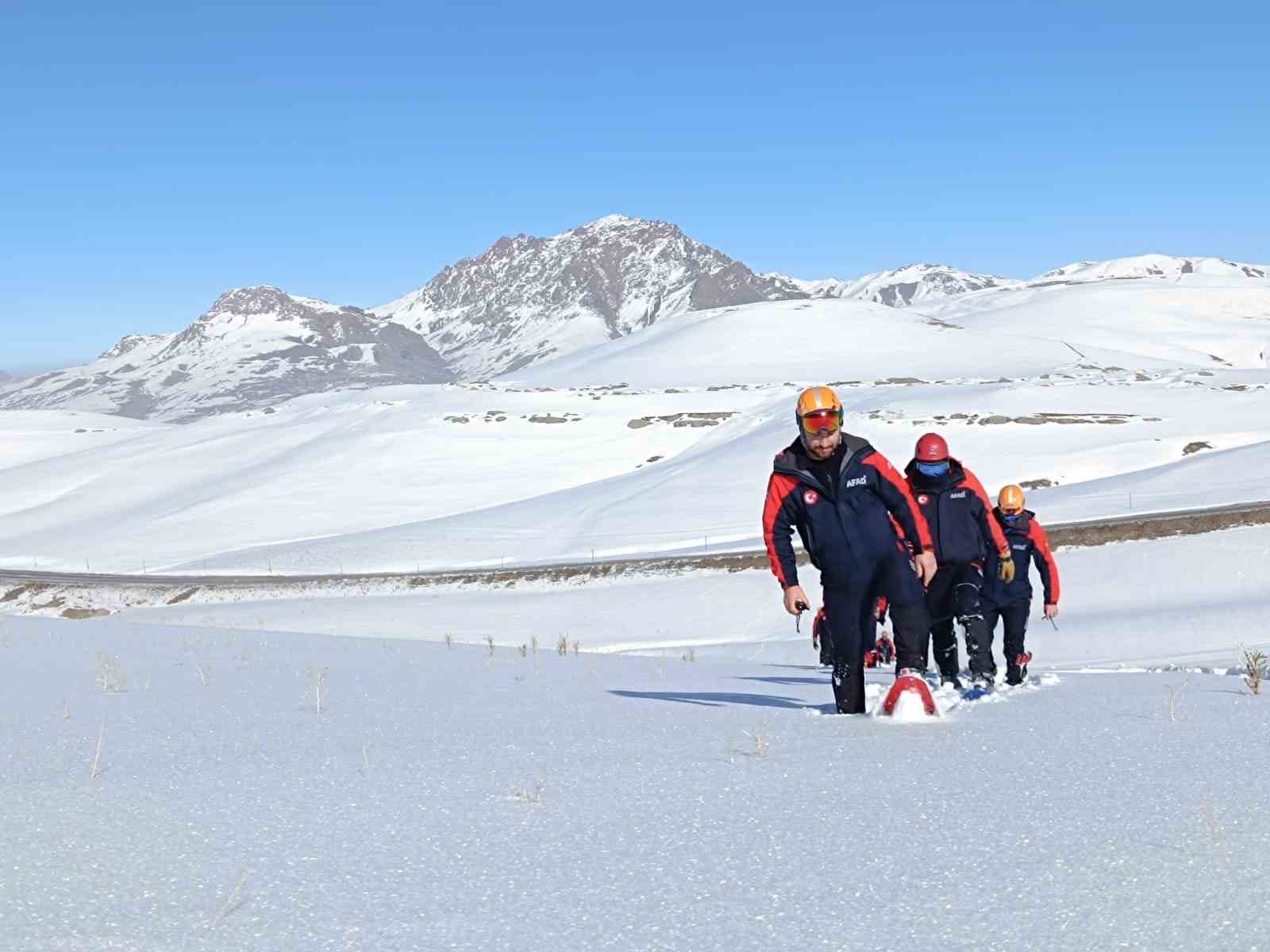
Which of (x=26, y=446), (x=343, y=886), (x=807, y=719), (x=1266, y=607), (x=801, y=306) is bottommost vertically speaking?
(x=1266, y=607)

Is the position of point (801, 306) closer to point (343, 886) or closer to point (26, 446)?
point (26, 446)

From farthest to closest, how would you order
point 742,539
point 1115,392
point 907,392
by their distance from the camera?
1. point 907,392
2. point 1115,392
3. point 742,539

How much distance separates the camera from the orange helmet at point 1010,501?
42.9 feet

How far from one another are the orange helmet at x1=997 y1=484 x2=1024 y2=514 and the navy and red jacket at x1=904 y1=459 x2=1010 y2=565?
55.4 inches

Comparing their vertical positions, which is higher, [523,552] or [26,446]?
[26,446]

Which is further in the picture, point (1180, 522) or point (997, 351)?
point (997, 351)

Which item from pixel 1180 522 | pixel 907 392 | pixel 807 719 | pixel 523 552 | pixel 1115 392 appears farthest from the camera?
pixel 907 392

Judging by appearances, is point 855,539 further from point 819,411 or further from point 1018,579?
point 1018,579

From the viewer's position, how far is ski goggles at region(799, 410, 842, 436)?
8.09 m

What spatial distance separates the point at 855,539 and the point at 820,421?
2.84 ft

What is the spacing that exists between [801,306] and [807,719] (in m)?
190

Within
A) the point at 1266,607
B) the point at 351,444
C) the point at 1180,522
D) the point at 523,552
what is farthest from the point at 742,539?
the point at 351,444

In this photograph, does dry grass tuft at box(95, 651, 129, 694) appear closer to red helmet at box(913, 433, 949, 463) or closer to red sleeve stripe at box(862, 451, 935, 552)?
red sleeve stripe at box(862, 451, 935, 552)

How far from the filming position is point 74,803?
15.0ft
